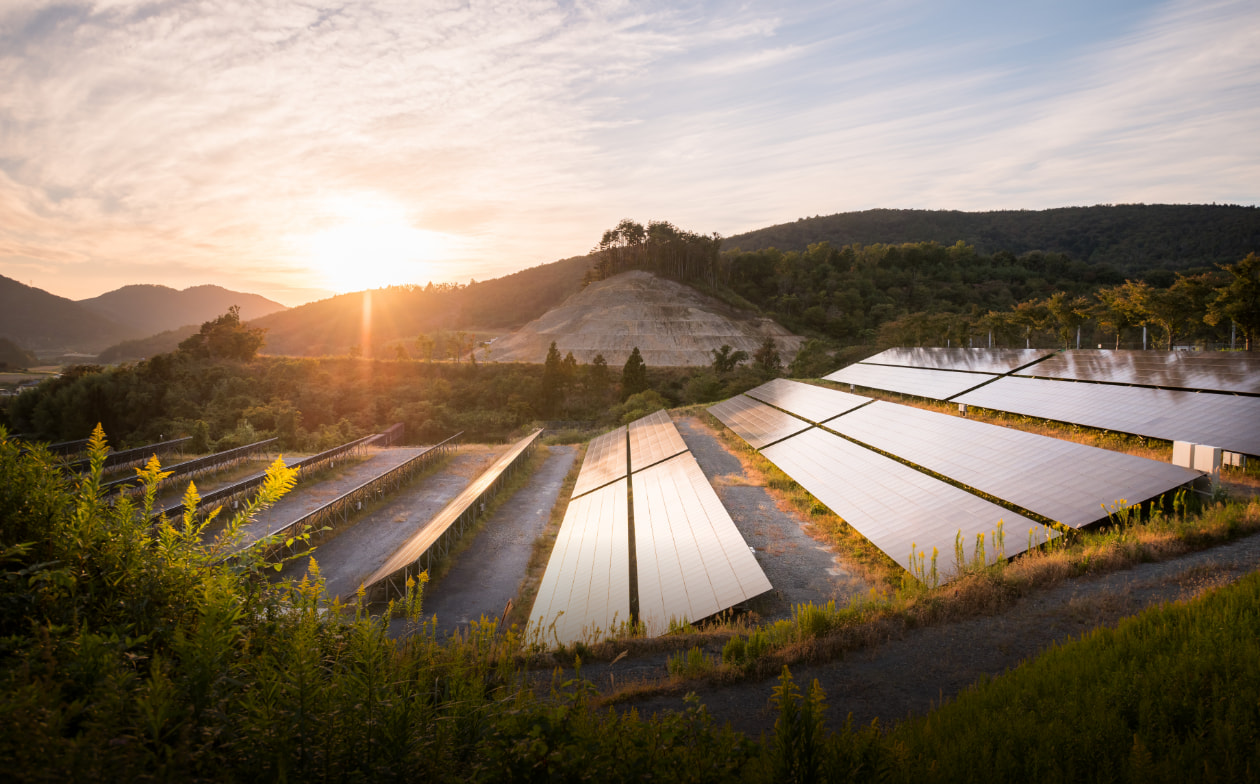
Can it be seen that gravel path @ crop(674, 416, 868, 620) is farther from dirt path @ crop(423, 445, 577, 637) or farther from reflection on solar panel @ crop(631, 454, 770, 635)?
dirt path @ crop(423, 445, 577, 637)

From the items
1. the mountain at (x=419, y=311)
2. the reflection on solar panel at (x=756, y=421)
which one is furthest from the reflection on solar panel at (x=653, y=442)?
the mountain at (x=419, y=311)

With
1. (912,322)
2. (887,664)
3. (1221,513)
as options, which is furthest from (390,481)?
(912,322)

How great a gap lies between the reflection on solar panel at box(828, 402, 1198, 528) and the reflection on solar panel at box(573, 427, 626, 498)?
26.4ft

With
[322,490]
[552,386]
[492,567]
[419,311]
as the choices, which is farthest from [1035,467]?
[419,311]

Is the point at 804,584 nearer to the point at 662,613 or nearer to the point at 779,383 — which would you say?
the point at 662,613

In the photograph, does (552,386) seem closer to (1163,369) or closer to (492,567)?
(492,567)

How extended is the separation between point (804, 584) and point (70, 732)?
913cm

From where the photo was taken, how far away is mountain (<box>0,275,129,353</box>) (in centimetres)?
13088

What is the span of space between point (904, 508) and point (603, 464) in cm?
1196

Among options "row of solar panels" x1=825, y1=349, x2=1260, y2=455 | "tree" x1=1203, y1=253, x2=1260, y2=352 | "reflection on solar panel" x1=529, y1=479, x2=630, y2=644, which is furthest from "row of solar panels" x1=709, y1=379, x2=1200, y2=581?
"tree" x1=1203, y1=253, x2=1260, y2=352

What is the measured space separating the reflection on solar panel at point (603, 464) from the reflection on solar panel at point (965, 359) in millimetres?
15995

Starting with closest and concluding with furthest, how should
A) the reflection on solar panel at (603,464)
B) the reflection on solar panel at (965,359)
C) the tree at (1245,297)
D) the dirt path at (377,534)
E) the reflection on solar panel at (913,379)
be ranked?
the dirt path at (377,534), the reflection on solar panel at (603,464), the tree at (1245,297), the reflection on solar panel at (913,379), the reflection on solar panel at (965,359)

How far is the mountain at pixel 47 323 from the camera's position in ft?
429

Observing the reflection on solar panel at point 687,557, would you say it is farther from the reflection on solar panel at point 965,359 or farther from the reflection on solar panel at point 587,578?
the reflection on solar panel at point 965,359
